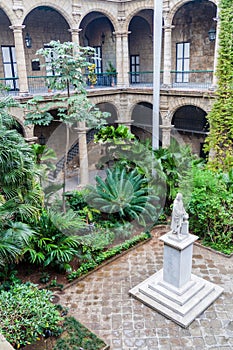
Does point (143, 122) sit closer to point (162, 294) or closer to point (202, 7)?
point (202, 7)

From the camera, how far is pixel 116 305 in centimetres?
616

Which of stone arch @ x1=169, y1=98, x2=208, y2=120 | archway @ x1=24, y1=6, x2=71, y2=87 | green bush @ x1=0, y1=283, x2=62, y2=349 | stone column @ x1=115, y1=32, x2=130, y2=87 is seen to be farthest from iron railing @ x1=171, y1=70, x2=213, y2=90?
green bush @ x1=0, y1=283, x2=62, y2=349

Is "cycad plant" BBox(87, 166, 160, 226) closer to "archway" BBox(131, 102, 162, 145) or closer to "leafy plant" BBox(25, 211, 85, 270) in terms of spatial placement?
"leafy plant" BBox(25, 211, 85, 270)

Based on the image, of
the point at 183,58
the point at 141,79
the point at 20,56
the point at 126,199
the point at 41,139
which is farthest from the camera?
the point at 141,79

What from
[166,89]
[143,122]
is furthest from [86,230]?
[143,122]

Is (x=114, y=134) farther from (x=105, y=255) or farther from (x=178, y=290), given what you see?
(x=178, y=290)

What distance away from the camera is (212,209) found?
8109 millimetres

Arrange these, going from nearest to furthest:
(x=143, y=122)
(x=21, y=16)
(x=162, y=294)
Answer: (x=162, y=294) → (x=21, y=16) → (x=143, y=122)

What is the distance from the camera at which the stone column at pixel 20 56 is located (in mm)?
12117

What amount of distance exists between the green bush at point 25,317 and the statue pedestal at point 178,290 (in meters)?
→ 1.87

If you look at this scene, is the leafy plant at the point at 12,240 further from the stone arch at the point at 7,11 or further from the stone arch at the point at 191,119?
the stone arch at the point at 191,119

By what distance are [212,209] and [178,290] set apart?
2.74m

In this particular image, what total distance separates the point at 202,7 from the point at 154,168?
934cm

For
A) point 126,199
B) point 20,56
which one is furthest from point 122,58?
point 126,199
